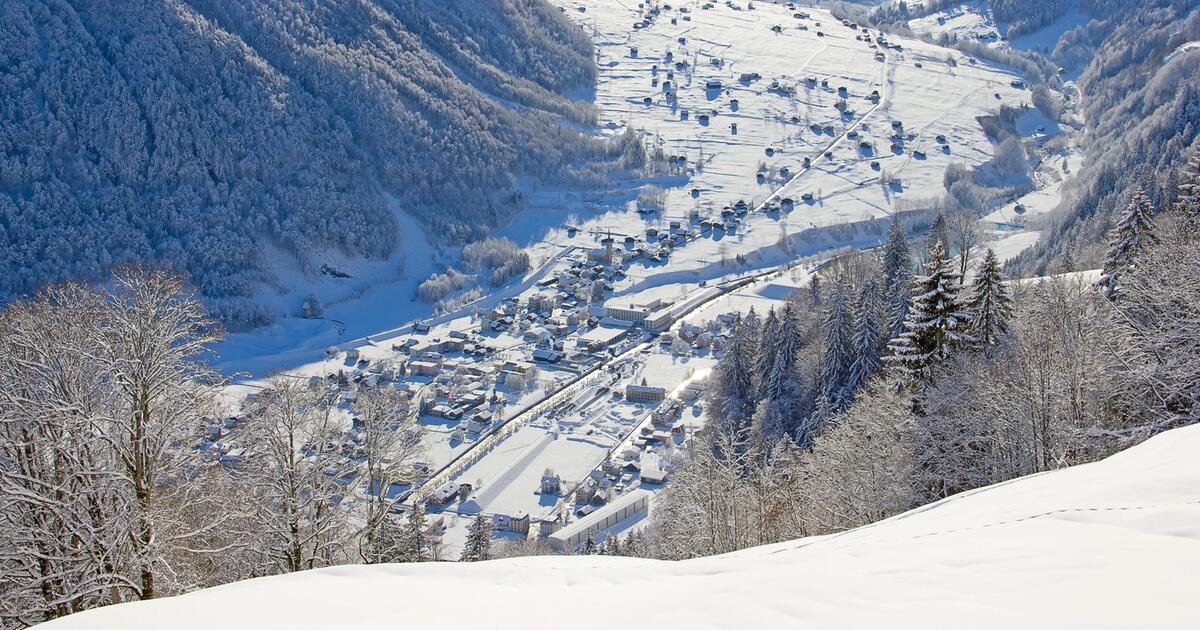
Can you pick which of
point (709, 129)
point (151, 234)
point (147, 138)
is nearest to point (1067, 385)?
point (151, 234)

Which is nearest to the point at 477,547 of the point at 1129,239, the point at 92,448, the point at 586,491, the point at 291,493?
the point at 586,491

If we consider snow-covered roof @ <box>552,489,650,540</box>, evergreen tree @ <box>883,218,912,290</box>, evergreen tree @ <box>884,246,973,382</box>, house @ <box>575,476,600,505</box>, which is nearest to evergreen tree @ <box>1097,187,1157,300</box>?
evergreen tree @ <box>884,246,973,382</box>

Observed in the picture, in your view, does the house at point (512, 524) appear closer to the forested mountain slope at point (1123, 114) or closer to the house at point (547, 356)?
the house at point (547, 356)

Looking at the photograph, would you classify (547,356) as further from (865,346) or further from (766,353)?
(865,346)

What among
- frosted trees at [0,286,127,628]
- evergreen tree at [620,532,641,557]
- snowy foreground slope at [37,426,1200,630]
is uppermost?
frosted trees at [0,286,127,628]

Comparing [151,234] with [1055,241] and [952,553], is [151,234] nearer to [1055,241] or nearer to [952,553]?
[1055,241]

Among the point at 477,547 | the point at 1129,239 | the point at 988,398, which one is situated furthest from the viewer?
the point at 477,547

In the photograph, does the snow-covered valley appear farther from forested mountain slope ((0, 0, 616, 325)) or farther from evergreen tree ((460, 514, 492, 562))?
forested mountain slope ((0, 0, 616, 325))

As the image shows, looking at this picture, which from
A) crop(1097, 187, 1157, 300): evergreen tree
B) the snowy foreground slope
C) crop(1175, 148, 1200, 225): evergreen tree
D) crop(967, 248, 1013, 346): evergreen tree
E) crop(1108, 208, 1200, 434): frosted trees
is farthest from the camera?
crop(1097, 187, 1157, 300): evergreen tree
